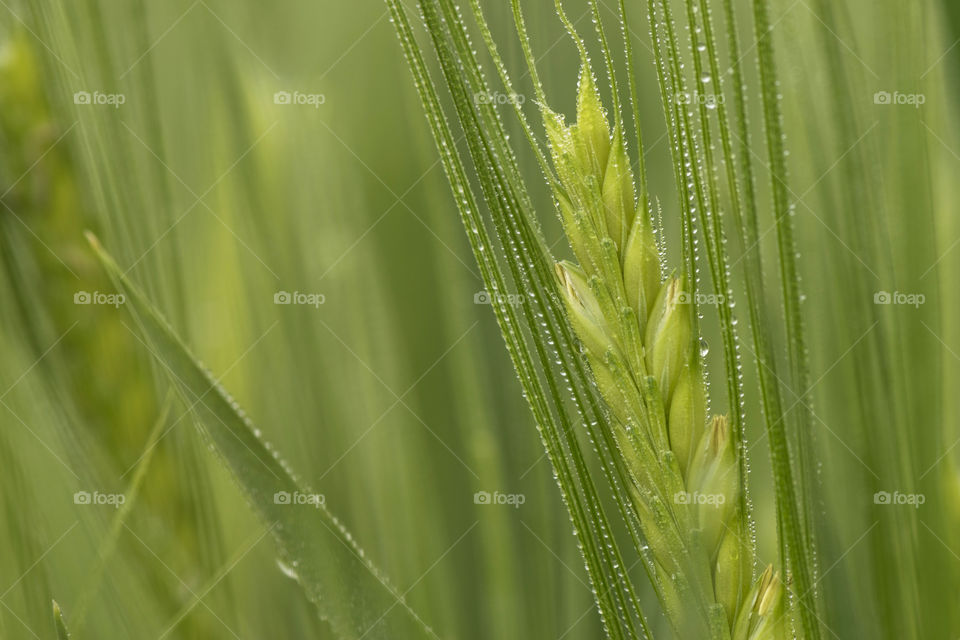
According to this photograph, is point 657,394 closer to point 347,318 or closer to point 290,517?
point 290,517

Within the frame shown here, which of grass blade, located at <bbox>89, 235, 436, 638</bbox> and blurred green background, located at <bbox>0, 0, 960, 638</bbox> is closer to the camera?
grass blade, located at <bbox>89, 235, 436, 638</bbox>

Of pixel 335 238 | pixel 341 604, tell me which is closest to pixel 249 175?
pixel 335 238

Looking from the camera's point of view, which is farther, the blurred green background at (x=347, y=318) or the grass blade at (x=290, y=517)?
the blurred green background at (x=347, y=318)

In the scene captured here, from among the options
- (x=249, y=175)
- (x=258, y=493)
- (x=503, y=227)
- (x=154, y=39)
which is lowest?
(x=258, y=493)

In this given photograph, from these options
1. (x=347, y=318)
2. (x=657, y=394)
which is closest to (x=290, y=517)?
(x=657, y=394)

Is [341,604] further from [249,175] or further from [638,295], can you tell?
[249,175]
